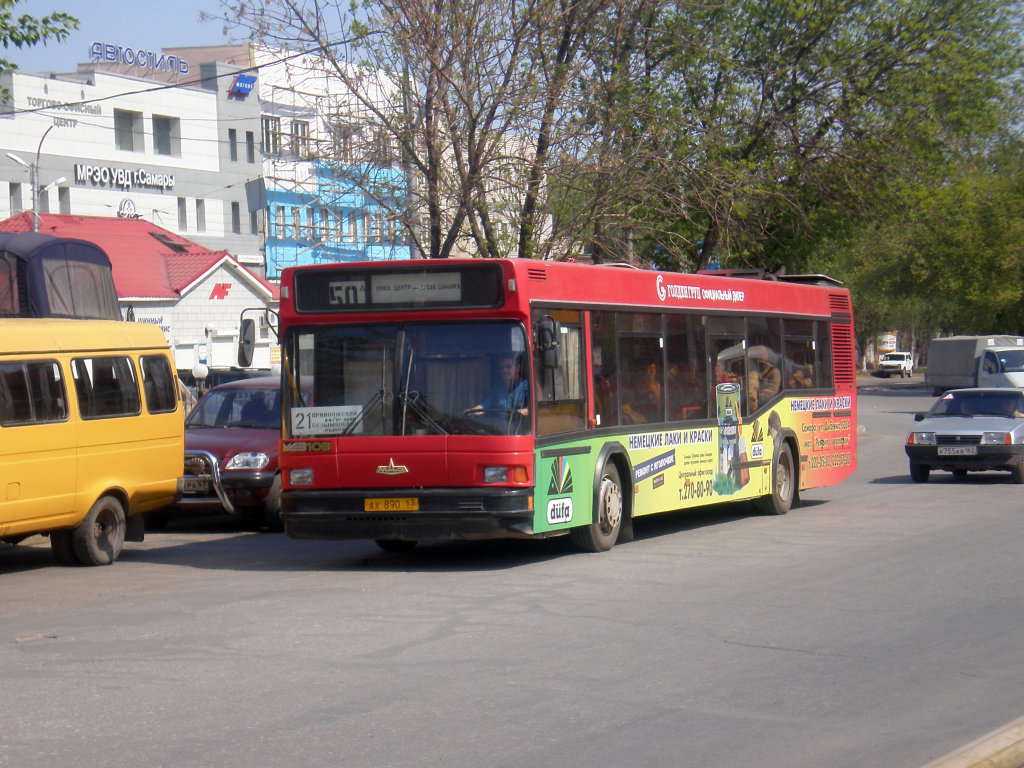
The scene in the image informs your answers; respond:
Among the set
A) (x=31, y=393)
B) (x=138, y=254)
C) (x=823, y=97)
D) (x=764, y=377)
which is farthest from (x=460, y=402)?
(x=138, y=254)

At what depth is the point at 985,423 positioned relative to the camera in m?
21.8

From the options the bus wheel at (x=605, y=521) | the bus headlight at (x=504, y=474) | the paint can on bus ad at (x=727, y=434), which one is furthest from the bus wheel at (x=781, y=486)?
the bus headlight at (x=504, y=474)

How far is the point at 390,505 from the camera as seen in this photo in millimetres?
11414

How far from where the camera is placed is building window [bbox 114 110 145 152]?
58.5 m

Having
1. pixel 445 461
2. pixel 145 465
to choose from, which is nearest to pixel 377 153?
pixel 145 465

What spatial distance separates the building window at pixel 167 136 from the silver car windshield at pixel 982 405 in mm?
45586

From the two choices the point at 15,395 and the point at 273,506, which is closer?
the point at 15,395

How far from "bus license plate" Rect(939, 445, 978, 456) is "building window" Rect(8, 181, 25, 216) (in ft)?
141

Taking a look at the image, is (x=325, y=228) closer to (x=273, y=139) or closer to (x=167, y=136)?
(x=273, y=139)

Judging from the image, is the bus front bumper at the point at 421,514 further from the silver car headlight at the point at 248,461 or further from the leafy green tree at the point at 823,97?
the leafy green tree at the point at 823,97

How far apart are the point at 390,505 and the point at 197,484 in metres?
4.68

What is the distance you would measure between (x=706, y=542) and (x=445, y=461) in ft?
12.3

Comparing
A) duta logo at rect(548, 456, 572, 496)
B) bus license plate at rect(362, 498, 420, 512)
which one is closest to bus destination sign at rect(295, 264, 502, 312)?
duta logo at rect(548, 456, 572, 496)

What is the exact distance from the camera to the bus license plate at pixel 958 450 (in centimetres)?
2131
